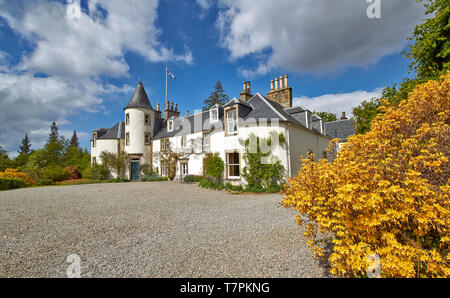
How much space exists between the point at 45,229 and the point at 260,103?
13.5 metres

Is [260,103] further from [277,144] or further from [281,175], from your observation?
[281,175]

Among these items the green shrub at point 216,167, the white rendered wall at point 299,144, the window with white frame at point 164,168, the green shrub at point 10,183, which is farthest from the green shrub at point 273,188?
the green shrub at point 10,183

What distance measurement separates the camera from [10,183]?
14.1 meters

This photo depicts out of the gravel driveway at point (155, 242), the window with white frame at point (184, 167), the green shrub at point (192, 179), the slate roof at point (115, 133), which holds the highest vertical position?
the slate roof at point (115, 133)

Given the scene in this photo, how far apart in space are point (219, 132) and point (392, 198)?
12974 millimetres

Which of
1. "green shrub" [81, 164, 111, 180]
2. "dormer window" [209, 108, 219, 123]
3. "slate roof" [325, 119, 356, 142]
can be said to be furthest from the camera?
"slate roof" [325, 119, 356, 142]

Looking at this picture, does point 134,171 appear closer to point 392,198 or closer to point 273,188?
point 273,188

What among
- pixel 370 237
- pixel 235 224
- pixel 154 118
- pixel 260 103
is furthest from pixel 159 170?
pixel 370 237

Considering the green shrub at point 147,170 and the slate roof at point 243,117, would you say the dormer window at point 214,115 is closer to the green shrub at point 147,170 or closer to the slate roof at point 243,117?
the slate roof at point 243,117

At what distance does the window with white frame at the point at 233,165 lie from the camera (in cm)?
1398

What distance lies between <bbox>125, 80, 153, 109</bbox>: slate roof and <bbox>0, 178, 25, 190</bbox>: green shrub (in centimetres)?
1147

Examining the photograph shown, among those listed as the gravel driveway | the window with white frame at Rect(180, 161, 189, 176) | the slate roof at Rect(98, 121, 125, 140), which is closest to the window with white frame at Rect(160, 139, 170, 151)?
the window with white frame at Rect(180, 161, 189, 176)

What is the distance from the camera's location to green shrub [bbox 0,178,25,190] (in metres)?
13.6

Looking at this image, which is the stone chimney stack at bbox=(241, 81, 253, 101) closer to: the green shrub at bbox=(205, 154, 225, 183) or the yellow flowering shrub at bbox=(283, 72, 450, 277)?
the green shrub at bbox=(205, 154, 225, 183)
